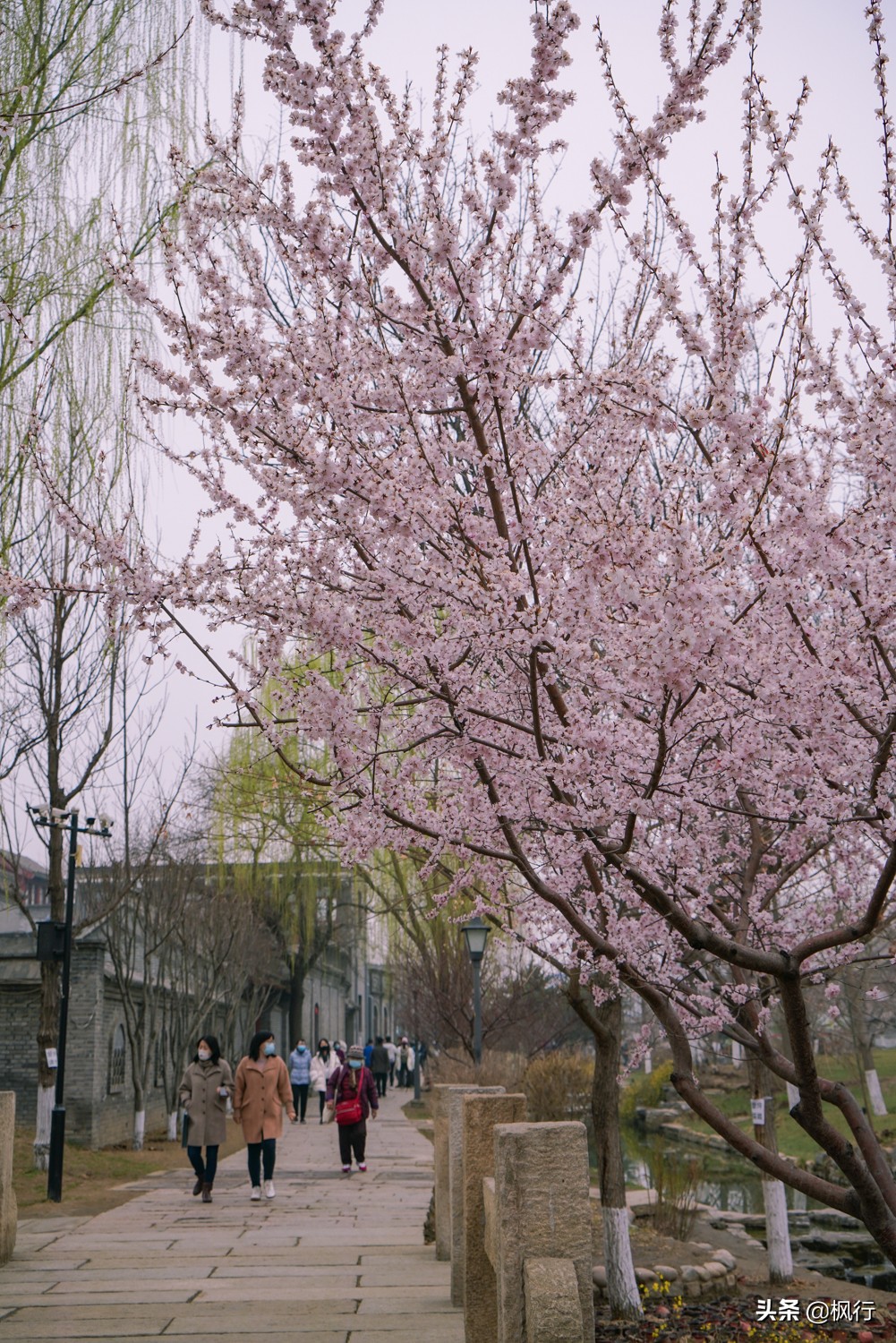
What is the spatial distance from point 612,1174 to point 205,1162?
5.63 metres

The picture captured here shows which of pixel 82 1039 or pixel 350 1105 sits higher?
pixel 82 1039

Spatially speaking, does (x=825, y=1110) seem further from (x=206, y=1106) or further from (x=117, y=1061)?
(x=206, y=1106)

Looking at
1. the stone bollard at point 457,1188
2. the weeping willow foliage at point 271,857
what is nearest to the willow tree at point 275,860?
the weeping willow foliage at point 271,857

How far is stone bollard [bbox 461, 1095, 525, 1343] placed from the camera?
18.9 feet

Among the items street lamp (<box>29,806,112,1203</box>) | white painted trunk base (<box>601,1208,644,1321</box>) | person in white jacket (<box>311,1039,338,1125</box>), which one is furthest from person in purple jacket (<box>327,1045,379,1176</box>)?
person in white jacket (<box>311,1039,338,1125</box>)

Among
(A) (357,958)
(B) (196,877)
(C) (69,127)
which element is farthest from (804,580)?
(A) (357,958)

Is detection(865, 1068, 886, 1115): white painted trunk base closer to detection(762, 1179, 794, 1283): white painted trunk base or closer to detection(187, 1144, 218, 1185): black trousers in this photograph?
detection(762, 1179, 794, 1283): white painted trunk base

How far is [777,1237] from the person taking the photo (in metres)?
10.3

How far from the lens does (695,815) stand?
21.0ft

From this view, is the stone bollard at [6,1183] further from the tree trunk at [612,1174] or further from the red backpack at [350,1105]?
the red backpack at [350,1105]

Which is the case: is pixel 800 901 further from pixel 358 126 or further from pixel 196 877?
pixel 196 877

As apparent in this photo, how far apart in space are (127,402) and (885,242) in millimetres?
9452

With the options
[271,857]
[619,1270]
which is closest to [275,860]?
[271,857]

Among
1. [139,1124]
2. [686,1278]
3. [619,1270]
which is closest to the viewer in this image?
[619,1270]
